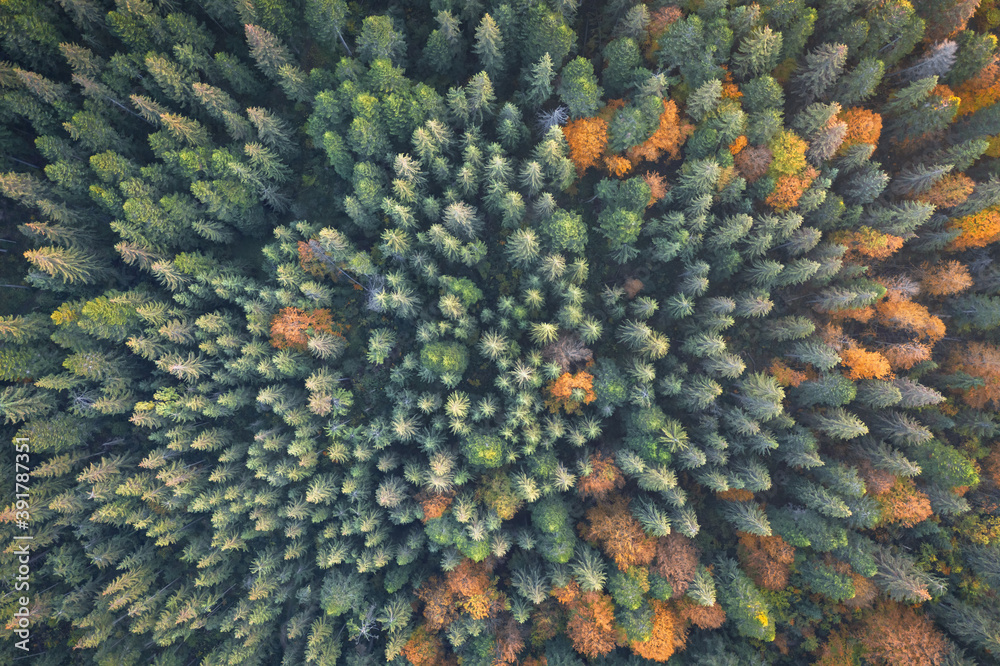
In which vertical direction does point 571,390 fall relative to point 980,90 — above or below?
below

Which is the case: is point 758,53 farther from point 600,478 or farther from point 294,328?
point 294,328

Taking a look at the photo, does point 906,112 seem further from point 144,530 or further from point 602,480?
point 144,530

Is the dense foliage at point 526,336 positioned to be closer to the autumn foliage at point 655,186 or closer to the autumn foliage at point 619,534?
the autumn foliage at point 619,534

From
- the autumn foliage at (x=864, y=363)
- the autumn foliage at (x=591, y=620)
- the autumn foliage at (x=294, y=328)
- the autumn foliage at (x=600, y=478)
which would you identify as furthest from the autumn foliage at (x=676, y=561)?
the autumn foliage at (x=294, y=328)

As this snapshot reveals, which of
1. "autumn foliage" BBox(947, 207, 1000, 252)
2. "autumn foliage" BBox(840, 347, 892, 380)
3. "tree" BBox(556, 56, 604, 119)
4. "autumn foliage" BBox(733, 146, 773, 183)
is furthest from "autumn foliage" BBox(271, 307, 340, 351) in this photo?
"autumn foliage" BBox(947, 207, 1000, 252)

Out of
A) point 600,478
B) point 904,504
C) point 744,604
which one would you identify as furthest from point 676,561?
point 904,504
